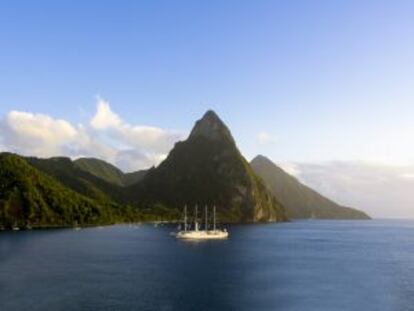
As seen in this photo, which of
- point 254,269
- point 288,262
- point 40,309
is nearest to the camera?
point 40,309

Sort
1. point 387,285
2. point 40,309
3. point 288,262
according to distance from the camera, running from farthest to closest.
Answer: point 288,262
point 387,285
point 40,309

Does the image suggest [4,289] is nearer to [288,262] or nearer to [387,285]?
[387,285]

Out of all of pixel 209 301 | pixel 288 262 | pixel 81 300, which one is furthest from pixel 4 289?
pixel 288 262

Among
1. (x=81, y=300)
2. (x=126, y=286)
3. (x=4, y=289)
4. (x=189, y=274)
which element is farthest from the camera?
(x=189, y=274)

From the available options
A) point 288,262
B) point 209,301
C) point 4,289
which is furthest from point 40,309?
point 288,262

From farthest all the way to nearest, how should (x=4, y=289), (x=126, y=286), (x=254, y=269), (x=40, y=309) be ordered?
1. (x=254, y=269)
2. (x=126, y=286)
3. (x=4, y=289)
4. (x=40, y=309)

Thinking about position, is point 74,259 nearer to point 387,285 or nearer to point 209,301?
point 209,301

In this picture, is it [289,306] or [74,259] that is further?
[74,259]

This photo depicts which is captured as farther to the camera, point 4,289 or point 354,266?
point 354,266

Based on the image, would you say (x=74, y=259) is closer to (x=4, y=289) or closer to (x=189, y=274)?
(x=189, y=274)
